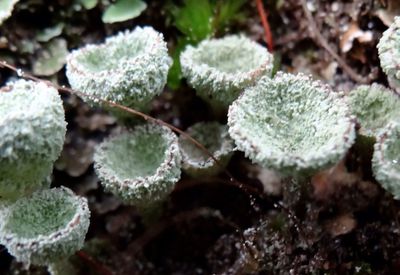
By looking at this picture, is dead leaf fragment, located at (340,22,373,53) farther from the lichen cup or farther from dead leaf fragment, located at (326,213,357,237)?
dead leaf fragment, located at (326,213,357,237)

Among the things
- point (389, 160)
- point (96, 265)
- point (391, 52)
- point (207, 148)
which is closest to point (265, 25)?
point (207, 148)

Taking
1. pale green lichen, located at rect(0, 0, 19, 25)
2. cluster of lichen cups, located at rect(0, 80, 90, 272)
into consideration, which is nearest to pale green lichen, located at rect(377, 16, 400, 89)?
cluster of lichen cups, located at rect(0, 80, 90, 272)

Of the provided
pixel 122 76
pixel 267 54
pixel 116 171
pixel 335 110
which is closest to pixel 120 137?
pixel 116 171

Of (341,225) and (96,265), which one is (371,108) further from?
(96,265)

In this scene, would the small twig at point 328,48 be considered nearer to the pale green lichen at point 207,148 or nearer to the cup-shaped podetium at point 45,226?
the pale green lichen at point 207,148

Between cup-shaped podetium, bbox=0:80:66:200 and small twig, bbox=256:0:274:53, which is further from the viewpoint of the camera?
small twig, bbox=256:0:274:53

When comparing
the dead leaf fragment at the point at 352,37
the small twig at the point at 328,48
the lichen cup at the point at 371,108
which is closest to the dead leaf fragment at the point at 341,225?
the lichen cup at the point at 371,108
